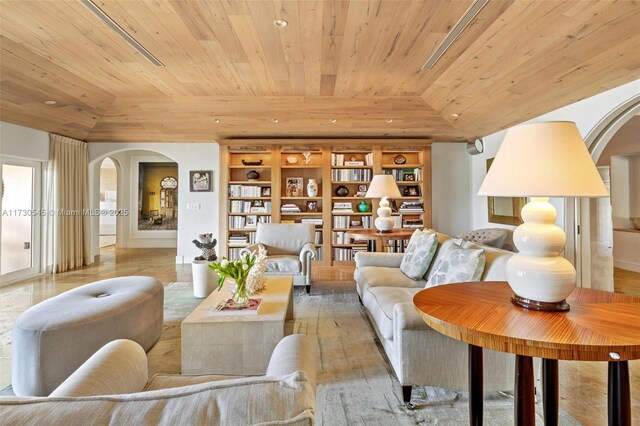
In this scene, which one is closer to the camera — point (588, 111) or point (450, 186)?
point (588, 111)

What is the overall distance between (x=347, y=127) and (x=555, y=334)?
4545 millimetres

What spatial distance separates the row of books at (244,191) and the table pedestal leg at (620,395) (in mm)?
5314

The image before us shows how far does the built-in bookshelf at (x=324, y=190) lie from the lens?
228 inches

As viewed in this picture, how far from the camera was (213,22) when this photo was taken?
2.63 metres

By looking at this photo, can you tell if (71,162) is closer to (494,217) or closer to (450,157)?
Answer: (450,157)

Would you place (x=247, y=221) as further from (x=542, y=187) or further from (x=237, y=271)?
(x=542, y=187)

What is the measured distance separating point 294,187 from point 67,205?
150 inches

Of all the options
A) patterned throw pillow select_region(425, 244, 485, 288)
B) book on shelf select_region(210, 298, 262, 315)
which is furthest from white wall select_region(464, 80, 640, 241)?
book on shelf select_region(210, 298, 262, 315)

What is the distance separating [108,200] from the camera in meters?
8.95

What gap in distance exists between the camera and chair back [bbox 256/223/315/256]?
15.2 ft

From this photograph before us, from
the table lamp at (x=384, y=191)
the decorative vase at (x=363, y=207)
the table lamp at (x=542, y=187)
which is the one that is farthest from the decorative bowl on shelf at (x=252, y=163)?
the table lamp at (x=542, y=187)

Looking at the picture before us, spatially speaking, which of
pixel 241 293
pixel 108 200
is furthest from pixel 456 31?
pixel 108 200

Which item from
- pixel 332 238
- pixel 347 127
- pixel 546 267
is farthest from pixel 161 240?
pixel 546 267

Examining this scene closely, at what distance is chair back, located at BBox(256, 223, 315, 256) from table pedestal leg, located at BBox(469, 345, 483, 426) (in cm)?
335
